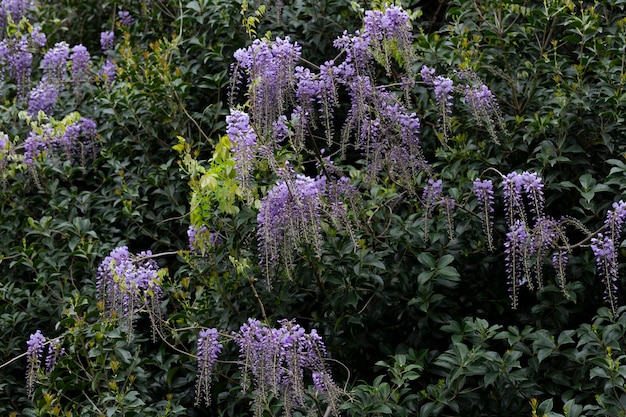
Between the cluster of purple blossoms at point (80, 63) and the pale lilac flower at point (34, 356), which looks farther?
the cluster of purple blossoms at point (80, 63)

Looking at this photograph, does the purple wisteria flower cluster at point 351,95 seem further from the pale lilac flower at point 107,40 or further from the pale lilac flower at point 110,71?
the pale lilac flower at point 107,40

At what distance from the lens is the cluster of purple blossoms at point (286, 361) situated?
3.92m

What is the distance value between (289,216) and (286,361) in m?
0.59

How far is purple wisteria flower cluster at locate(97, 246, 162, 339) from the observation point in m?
4.31

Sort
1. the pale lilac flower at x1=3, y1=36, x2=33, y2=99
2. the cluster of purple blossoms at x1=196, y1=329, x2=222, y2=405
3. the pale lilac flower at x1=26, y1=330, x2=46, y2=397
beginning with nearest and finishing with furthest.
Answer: the cluster of purple blossoms at x1=196, y1=329, x2=222, y2=405 → the pale lilac flower at x1=26, y1=330, x2=46, y2=397 → the pale lilac flower at x1=3, y1=36, x2=33, y2=99

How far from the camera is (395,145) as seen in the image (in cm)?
450

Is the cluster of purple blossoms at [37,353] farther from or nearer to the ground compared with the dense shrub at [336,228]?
nearer to the ground

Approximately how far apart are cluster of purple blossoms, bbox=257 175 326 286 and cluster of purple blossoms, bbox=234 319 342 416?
0.22m

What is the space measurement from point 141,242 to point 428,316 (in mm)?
1872

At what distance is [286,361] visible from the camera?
399 centimetres

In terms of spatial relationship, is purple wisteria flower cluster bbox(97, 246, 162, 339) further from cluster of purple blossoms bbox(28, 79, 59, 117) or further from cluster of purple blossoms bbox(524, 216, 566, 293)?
cluster of purple blossoms bbox(28, 79, 59, 117)

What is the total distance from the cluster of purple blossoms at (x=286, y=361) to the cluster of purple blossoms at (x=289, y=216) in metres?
0.22

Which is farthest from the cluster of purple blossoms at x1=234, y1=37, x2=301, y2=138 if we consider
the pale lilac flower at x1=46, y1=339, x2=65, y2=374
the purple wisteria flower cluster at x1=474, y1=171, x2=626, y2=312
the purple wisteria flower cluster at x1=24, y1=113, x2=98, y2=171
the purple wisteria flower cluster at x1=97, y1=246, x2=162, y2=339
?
the purple wisteria flower cluster at x1=24, y1=113, x2=98, y2=171

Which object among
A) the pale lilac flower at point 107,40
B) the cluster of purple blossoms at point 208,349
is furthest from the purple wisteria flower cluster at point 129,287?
the pale lilac flower at point 107,40
